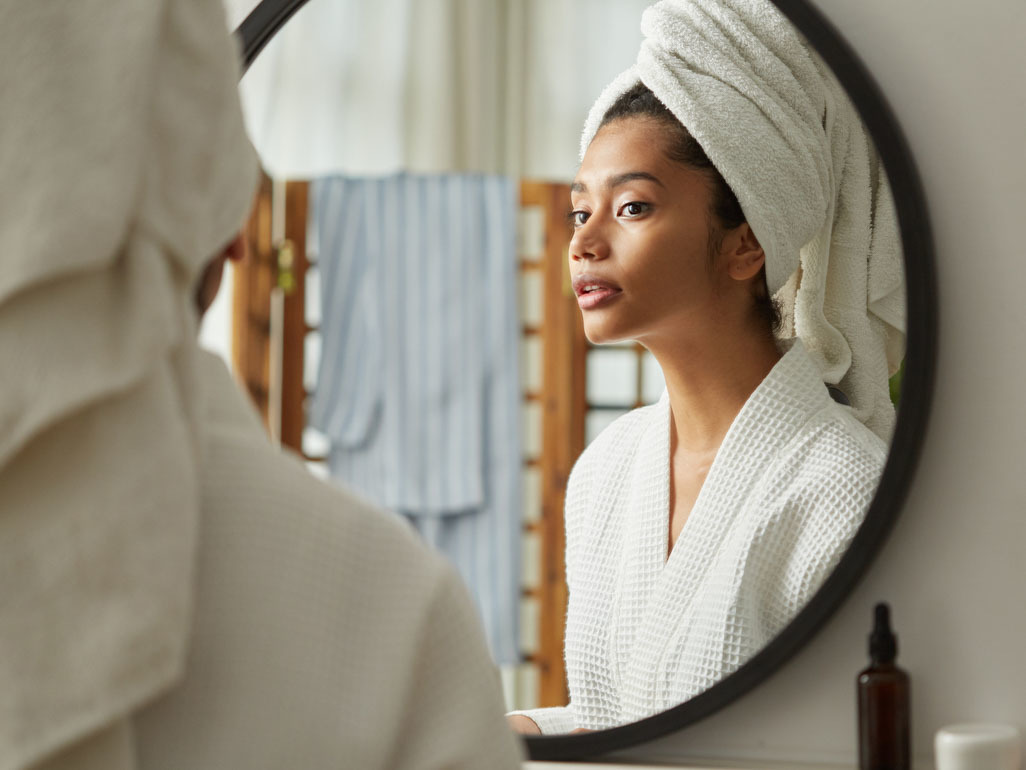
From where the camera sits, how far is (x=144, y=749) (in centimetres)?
53

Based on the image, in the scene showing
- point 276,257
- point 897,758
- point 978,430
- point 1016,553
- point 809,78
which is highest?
point 809,78

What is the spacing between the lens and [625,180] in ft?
3.47

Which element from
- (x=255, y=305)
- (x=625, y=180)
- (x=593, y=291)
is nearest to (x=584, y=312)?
(x=593, y=291)

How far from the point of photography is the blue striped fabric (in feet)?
3.66

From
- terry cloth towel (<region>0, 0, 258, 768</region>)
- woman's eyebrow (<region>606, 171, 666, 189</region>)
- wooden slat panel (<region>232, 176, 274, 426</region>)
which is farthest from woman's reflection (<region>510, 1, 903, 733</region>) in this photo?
terry cloth towel (<region>0, 0, 258, 768</region>)

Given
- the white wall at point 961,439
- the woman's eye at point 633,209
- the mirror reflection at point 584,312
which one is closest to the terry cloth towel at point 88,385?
the mirror reflection at point 584,312

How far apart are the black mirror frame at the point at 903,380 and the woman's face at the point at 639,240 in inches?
6.6

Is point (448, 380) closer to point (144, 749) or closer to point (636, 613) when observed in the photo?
point (636, 613)

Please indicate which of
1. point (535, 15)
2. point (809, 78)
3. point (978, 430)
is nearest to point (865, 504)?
point (978, 430)

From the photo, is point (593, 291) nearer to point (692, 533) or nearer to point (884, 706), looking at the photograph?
point (692, 533)

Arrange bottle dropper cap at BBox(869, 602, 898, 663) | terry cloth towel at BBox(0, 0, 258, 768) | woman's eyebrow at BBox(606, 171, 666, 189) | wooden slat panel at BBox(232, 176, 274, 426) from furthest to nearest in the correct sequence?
wooden slat panel at BBox(232, 176, 274, 426)
woman's eyebrow at BBox(606, 171, 666, 189)
bottle dropper cap at BBox(869, 602, 898, 663)
terry cloth towel at BBox(0, 0, 258, 768)

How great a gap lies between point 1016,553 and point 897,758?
216mm

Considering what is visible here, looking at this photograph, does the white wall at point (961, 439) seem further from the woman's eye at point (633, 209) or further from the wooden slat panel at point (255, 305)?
the wooden slat panel at point (255, 305)

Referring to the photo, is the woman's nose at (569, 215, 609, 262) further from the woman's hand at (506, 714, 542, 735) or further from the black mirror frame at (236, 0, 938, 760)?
the woman's hand at (506, 714, 542, 735)
